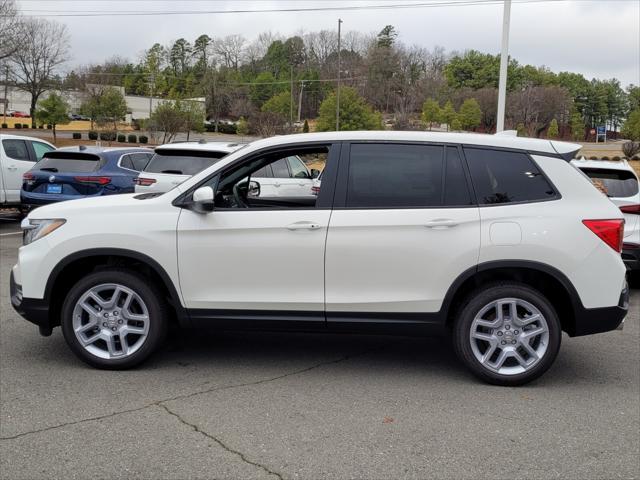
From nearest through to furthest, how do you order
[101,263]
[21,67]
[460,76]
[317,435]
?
[317,435], [101,263], [21,67], [460,76]

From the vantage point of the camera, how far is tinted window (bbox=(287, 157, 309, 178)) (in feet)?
33.4

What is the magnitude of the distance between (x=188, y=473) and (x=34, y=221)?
2623 mm

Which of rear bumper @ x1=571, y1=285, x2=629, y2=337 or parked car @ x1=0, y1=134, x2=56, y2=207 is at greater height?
parked car @ x1=0, y1=134, x2=56, y2=207

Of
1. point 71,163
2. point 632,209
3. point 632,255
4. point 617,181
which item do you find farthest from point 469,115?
point 632,255

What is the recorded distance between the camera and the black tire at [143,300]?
4.74 m

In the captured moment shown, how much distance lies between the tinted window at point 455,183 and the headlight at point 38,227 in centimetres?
288

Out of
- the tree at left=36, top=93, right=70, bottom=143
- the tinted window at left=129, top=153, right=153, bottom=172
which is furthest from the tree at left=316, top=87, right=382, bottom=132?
the tinted window at left=129, top=153, right=153, bottom=172

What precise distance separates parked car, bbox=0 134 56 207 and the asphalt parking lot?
8.51 meters

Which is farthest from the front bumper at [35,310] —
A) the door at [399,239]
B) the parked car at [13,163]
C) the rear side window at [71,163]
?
the parked car at [13,163]

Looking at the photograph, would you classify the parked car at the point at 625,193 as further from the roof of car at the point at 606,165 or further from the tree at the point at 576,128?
the tree at the point at 576,128

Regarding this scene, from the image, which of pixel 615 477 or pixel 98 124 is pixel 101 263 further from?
pixel 98 124

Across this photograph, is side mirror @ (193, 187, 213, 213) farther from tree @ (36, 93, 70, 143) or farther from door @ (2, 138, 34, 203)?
tree @ (36, 93, 70, 143)

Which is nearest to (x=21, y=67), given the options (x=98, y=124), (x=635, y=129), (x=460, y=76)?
(x=98, y=124)

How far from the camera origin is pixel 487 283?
4.65 metres
